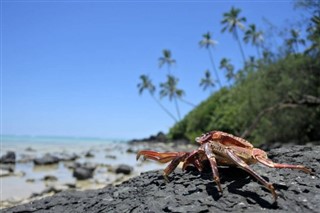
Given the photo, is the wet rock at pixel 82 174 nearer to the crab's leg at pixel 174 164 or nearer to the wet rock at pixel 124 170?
the wet rock at pixel 124 170

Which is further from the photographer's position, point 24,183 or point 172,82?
point 172,82

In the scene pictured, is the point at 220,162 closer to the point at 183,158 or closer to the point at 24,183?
the point at 183,158

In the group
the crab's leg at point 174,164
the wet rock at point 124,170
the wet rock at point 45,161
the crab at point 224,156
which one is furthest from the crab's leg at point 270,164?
the wet rock at point 45,161

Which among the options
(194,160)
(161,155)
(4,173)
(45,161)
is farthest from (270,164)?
(45,161)

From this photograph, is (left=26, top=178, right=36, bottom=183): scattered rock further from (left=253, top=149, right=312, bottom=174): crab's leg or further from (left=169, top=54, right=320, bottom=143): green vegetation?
(left=253, top=149, right=312, bottom=174): crab's leg

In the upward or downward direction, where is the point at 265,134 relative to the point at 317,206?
upward

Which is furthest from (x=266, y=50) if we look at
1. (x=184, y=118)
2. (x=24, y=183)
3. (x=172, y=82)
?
(x=172, y=82)
